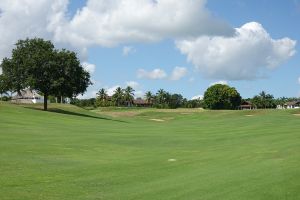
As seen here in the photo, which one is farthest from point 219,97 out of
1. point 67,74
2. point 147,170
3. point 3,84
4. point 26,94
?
point 147,170

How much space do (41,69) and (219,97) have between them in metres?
130

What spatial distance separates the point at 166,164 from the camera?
59.8 feet

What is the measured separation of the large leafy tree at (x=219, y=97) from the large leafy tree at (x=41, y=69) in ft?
414

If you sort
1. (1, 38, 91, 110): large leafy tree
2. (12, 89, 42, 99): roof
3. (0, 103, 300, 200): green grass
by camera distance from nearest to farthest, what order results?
(0, 103, 300, 200): green grass, (1, 38, 91, 110): large leafy tree, (12, 89, 42, 99): roof

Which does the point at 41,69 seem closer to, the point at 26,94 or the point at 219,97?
the point at 26,94

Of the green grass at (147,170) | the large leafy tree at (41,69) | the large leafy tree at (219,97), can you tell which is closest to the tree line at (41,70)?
the large leafy tree at (41,69)

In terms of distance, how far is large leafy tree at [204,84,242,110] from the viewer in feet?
638

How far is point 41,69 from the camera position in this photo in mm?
71062

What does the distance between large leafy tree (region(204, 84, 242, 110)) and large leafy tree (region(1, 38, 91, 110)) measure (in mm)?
126172

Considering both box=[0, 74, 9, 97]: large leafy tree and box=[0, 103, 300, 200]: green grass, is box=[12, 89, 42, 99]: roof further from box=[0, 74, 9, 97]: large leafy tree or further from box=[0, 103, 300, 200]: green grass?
box=[0, 103, 300, 200]: green grass

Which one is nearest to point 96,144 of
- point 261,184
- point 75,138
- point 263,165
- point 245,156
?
point 75,138

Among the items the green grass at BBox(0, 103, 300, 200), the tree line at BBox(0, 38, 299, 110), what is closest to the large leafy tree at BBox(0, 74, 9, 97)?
the tree line at BBox(0, 38, 299, 110)

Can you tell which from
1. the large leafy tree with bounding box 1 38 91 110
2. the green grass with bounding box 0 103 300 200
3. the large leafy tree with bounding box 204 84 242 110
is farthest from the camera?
the large leafy tree with bounding box 204 84 242 110

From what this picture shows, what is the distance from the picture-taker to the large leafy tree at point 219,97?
638 feet
